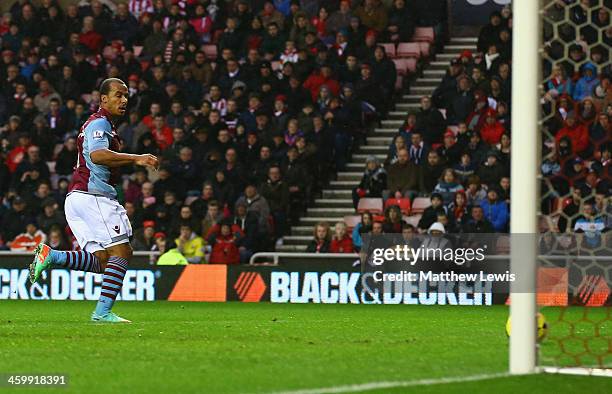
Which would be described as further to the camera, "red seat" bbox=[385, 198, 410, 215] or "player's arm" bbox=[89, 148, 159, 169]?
"red seat" bbox=[385, 198, 410, 215]

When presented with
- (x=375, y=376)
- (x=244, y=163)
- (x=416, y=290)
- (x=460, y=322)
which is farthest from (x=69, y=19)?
(x=375, y=376)

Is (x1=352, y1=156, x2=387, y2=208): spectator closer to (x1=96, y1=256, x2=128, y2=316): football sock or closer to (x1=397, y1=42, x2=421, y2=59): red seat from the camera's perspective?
(x1=397, y1=42, x2=421, y2=59): red seat

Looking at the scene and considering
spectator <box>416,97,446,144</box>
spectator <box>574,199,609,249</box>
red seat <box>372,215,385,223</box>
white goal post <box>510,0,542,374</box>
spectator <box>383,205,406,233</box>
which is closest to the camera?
white goal post <box>510,0,542,374</box>

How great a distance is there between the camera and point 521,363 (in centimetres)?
737

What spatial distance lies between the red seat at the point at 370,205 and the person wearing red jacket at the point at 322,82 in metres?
2.30

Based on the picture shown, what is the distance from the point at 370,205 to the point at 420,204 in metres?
0.89

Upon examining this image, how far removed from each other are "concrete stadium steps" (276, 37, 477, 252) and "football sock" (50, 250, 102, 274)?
31.1 ft

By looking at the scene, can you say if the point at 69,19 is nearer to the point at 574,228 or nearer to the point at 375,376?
the point at 574,228

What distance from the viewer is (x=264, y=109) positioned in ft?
71.7

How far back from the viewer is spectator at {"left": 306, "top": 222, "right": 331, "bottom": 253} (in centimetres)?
1909

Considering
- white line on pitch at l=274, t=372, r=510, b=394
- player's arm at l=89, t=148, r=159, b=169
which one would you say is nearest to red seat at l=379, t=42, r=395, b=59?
player's arm at l=89, t=148, r=159, b=169

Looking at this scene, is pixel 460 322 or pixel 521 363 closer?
pixel 521 363

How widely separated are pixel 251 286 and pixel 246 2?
798cm

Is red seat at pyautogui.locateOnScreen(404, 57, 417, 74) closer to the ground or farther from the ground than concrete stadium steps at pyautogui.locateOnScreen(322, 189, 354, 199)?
farther from the ground
